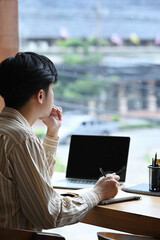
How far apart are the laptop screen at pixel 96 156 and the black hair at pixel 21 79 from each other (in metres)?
0.74

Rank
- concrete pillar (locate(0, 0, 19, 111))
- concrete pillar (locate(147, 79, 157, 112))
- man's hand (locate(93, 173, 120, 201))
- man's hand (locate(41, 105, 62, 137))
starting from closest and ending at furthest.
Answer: man's hand (locate(93, 173, 120, 201)) → man's hand (locate(41, 105, 62, 137)) → concrete pillar (locate(0, 0, 19, 111)) → concrete pillar (locate(147, 79, 157, 112))

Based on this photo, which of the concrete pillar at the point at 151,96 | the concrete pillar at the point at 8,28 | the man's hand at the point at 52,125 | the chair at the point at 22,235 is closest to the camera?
the chair at the point at 22,235

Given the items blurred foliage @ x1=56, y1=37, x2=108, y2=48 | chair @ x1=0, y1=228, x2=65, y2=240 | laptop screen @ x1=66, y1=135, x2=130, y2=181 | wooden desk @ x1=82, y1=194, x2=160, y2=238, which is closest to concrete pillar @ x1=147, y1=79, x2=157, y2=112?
blurred foliage @ x1=56, y1=37, x2=108, y2=48

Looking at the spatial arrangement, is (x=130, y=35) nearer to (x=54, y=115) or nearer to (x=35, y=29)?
(x=35, y=29)

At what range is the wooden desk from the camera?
1713 mm

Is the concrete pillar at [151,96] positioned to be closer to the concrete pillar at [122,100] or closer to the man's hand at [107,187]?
the concrete pillar at [122,100]

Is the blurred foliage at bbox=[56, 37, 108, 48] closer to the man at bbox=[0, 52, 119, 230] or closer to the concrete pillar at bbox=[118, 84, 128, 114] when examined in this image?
the concrete pillar at bbox=[118, 84, 128, 114]

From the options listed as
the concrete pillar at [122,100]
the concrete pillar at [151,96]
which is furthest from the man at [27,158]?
the concrete pillar at [122,100]

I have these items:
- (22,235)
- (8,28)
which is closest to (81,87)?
(8,28)

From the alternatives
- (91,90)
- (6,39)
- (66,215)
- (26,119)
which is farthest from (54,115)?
(91,90)

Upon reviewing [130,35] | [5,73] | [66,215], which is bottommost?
[66,215]

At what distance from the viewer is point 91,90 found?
5.54 m

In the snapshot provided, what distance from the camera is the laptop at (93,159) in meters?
2.31

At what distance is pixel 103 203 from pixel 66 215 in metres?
0.27
